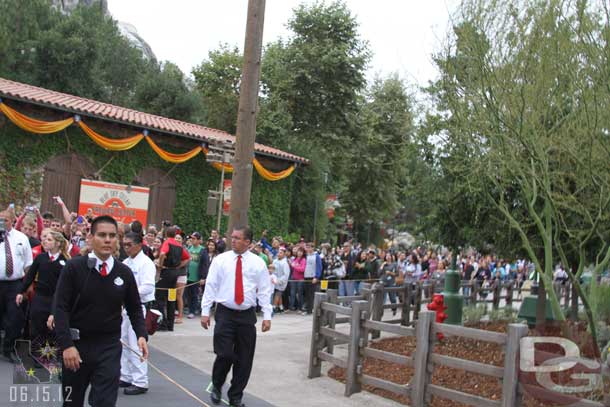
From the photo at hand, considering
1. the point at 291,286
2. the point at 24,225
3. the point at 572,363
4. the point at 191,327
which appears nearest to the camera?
the point at 572,363

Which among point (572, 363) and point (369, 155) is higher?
point (369, 155)

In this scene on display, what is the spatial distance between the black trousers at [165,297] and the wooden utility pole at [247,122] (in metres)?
3.89

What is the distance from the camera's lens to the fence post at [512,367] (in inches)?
285

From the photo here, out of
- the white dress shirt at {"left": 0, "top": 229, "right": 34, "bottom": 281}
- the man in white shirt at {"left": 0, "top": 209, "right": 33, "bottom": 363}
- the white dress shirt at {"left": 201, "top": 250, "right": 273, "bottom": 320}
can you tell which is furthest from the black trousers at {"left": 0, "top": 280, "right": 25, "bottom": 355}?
the white dress shirt at {"left": 201, "top": 250, "right": 273, "bottom": 320}

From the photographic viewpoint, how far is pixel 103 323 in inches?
200

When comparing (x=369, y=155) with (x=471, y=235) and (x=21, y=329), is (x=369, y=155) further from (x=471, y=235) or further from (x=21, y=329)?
(x=21, y=329)

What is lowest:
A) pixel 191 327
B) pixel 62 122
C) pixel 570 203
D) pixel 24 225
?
pixel 191 327

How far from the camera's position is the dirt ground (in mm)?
7895

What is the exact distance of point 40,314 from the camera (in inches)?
311

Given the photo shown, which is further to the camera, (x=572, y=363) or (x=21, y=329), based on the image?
(x=21, y=329)

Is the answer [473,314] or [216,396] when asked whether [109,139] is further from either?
[216,396]

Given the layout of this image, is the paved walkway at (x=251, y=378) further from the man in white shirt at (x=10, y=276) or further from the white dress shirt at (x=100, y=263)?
the white dress shirt at (x=100, y=263)

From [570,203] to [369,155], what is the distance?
1195 inches

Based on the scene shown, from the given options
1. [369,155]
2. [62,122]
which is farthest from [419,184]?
[369,155]
